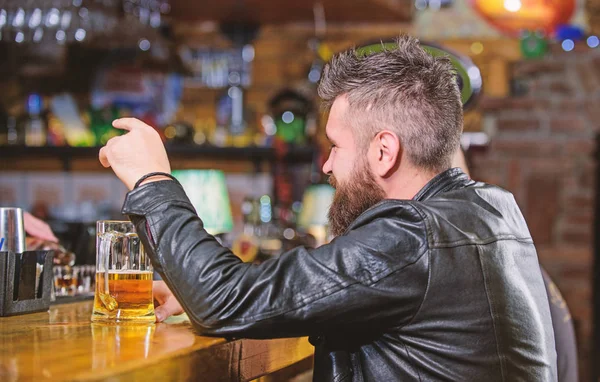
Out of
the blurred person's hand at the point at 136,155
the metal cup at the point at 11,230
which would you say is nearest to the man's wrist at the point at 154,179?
the blurred person's hand at the point at 136,155

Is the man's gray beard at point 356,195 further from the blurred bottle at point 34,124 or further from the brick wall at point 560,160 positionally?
the brick wall at point 560,160

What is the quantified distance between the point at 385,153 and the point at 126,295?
1.53 feet

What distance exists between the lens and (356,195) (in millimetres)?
1446

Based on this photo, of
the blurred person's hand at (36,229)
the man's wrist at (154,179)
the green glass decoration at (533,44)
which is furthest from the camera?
the green glass decoration at (533,44)

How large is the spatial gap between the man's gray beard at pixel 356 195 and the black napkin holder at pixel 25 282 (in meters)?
0.55

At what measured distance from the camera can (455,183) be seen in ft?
4.68

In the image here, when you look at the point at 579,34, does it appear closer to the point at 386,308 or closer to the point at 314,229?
the point at 314,229

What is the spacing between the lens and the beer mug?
1471mm

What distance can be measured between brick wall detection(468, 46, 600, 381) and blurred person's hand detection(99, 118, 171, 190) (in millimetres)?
3943

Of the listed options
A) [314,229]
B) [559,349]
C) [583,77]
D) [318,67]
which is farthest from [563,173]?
[559,349]

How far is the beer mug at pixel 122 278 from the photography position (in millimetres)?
1471

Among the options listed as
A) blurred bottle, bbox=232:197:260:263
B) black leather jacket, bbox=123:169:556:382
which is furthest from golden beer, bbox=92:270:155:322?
blurred bottle, bbox=232:197:260:263

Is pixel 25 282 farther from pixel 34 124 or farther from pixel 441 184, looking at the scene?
pixel 34 124

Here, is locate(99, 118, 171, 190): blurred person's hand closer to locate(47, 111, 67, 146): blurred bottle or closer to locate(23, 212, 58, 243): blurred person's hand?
locate(23, 212, 58, 243): blurred person's hand
